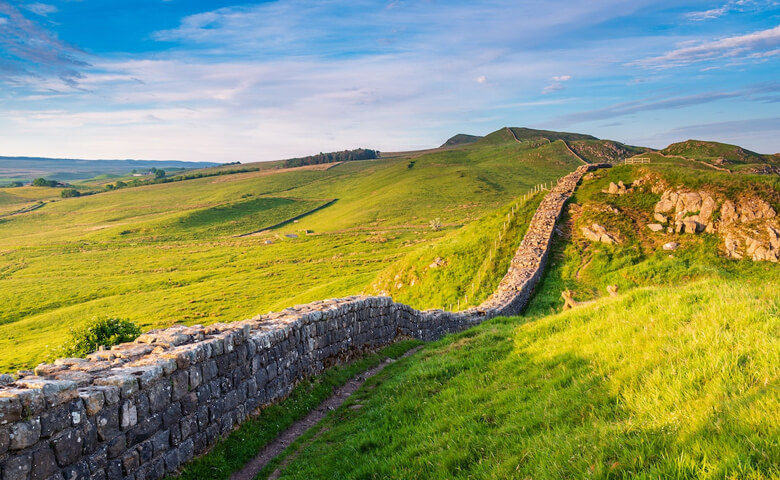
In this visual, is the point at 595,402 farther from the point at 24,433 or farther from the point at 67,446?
the point at 24,433

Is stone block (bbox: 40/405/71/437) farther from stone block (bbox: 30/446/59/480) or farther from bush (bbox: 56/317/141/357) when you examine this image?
bush (bbox: 56/317/141/357)

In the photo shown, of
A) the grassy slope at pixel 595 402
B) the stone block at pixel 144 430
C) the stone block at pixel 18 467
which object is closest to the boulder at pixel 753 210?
the grassy slope at pixel 595 402

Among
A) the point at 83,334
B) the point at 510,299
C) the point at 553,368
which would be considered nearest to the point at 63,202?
the point at 83,334

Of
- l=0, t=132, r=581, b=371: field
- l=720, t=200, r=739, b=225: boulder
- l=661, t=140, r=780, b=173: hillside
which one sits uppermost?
l=661, t=140, r=780, b=173: hillside

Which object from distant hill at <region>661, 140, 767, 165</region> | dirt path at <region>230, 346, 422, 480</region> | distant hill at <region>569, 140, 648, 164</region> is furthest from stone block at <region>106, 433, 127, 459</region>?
distant hill at <region>569, 140, 648, 164</region>

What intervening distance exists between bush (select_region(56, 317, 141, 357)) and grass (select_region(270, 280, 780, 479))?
61.3ft

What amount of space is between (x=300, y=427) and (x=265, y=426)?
3.26ft

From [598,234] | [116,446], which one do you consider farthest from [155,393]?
[598,234]

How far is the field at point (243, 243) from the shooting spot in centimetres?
5188

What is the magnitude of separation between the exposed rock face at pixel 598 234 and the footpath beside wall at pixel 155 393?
2469 cm

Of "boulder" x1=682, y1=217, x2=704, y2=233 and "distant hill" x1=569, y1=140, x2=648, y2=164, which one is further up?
"distant hill" x1=569, y1=140, x2=648, y2=164

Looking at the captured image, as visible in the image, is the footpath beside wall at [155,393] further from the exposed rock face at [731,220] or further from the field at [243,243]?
the exposed rock face at [731,220]

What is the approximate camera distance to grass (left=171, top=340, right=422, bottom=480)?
937 cm

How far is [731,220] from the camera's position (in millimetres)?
31375
